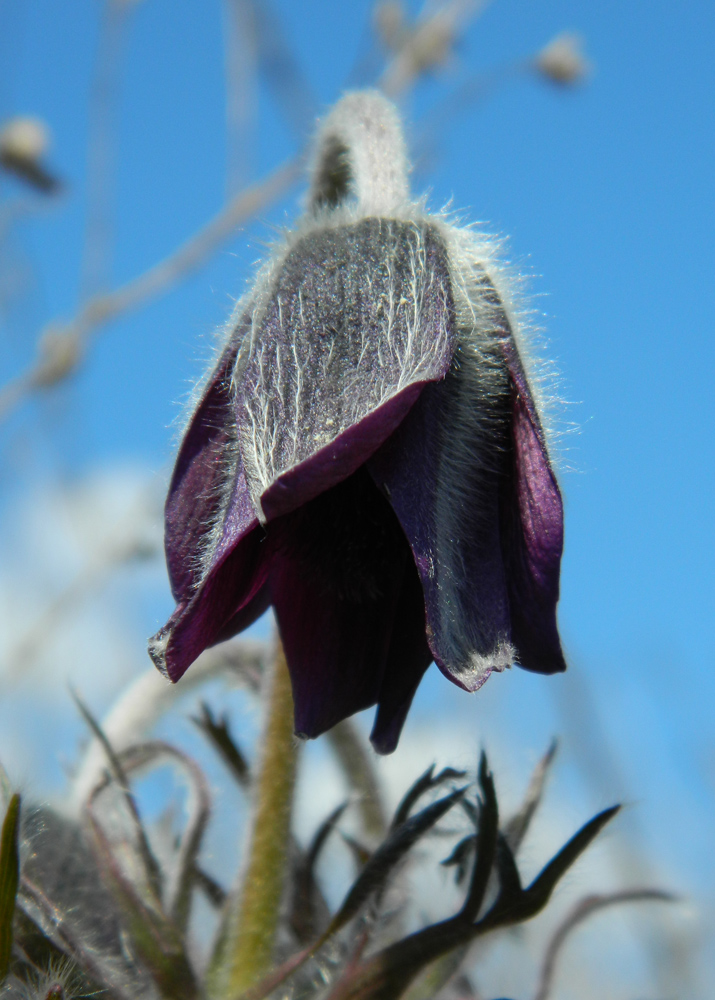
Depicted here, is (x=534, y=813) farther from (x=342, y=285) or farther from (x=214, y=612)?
(x=342, y=285)

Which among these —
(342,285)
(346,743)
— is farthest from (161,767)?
(342,285)

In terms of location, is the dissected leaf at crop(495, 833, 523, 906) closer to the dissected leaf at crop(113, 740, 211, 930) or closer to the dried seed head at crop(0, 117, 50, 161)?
the dissected leaf at crop(113, 740, 211, 930)

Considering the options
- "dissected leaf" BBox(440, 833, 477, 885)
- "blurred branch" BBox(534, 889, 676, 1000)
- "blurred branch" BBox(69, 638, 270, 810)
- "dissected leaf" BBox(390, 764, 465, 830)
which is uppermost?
"blurred branch" BBox(69, 638, 270, 810)

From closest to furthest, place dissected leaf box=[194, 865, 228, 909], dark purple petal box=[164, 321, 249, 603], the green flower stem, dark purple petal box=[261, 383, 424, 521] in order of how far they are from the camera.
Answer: dark purple petal box=[261, 383, 424, 521]
dark purple petal box=[164, 321, 249, 603]
the green flower stem
dissected leaf box=[194, 865, 228, 909]

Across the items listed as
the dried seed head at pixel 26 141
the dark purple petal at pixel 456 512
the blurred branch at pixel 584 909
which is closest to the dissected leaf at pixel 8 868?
the dark purple petal at pixel 456 512

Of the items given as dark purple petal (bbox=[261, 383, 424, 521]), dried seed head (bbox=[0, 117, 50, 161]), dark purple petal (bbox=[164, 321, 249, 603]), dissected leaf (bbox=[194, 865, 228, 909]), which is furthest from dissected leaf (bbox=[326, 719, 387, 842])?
dried seed head (bbox=[0, 117, 50, 161])

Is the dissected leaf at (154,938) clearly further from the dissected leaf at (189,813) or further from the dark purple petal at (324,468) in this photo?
the dark purple petal at (324,468)
